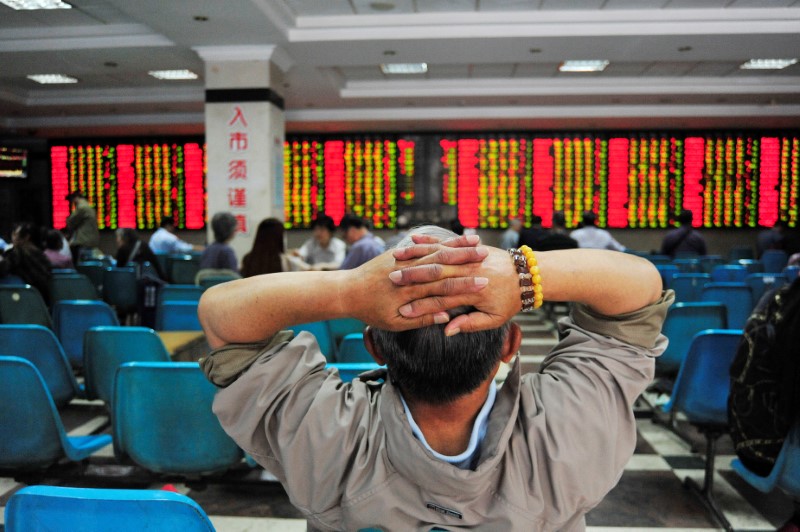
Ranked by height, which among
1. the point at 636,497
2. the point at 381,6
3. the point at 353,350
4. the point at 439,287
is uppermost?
the point at 381,6

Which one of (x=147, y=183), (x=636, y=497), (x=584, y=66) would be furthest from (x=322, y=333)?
(x=147, y=183)

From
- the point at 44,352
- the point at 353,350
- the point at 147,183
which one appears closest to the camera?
the point at 353,350

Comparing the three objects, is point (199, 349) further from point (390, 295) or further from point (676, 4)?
point (676, 4)

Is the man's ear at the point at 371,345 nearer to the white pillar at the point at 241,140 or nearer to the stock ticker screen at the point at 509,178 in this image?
the white pillar at the point at 241,140

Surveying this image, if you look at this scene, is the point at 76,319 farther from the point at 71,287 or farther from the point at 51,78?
the point at 51,78

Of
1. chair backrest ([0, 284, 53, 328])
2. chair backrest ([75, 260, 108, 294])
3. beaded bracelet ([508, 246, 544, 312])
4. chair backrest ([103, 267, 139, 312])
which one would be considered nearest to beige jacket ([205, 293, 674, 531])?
beaded bracelet ([508, 246, 544, 312])

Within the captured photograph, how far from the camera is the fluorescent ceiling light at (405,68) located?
7.53 meters

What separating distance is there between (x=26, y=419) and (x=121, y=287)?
12.5ft

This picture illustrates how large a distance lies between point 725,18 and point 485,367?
6266 mm

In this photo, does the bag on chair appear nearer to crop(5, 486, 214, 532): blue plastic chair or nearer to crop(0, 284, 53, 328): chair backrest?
crop(5, 486, 214, 532): blue plastic chair

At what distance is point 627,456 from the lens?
912 mm

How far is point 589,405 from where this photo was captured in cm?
87

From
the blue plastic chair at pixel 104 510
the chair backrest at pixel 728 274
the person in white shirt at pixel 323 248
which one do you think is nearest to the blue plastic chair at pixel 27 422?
the blue plastic chair at pixel 104 510

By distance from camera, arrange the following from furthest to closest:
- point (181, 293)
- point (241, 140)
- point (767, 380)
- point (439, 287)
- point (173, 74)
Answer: point (173, 74) < point (241, 140) < point (181, 293) < point (767, 380) < point (439, 287)
